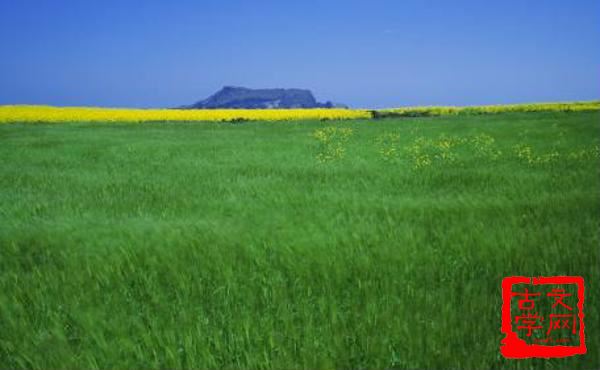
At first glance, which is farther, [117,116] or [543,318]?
[117,116]

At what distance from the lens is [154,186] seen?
9156mm

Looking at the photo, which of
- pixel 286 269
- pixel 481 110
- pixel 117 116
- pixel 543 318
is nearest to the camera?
pixel 543 318

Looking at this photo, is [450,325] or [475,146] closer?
[450,325]

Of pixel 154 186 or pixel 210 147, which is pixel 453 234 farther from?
pixel 210 147

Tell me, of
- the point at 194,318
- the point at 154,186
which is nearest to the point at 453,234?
the point at 194,318

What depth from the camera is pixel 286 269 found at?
421 centimetres

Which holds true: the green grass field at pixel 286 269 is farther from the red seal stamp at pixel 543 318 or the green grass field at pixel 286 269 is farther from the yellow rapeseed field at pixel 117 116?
the yellow rapeseed field at pixel 117 116

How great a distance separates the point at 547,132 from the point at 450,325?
19.1m

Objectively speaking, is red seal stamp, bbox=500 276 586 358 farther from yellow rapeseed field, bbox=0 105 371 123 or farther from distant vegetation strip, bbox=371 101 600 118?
distant vegetation strip, bbox=371 101 600 118

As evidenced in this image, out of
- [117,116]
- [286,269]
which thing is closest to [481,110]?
[117,116]

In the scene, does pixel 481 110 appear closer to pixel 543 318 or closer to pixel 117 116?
pixel 117 116

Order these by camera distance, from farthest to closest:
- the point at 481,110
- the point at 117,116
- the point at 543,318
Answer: the point at 481,110 → the point at 117,116 → the point at 543,318

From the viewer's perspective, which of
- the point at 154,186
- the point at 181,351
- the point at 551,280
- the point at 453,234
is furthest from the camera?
the point at 154,186

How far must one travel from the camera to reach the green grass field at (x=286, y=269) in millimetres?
2863
